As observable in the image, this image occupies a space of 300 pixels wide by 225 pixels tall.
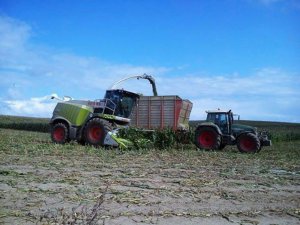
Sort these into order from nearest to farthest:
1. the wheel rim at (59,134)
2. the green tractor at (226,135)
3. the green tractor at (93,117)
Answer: the green tractor at (93,117), the green tractor at (226,135), the wheel rim at (59,134)

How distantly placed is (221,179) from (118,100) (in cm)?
946

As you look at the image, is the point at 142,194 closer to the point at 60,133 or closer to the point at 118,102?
the point at 118,102

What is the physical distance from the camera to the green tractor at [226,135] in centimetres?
1753

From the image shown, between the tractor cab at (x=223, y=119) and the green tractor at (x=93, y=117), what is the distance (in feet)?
12.7

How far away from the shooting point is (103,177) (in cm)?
832

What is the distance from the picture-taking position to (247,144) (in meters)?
17.6

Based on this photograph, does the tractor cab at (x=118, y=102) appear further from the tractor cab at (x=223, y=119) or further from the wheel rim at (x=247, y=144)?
the wheel rim at (x=247, y=144)

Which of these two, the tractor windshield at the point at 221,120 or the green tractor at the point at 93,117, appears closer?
the green tractor at the point at 93,117

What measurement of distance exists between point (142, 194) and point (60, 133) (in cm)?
1174

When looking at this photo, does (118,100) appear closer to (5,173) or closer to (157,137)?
(157,137)

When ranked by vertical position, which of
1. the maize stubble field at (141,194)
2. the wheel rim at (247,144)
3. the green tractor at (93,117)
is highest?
the green tractor at (93,117)

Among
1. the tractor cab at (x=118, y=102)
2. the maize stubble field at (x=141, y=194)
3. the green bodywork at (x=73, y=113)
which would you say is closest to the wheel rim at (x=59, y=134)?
the green bodywork at (x=73, y=113)

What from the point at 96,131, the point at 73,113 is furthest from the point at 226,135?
the point at 73,113

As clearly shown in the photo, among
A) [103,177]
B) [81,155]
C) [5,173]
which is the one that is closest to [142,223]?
[103,177]
